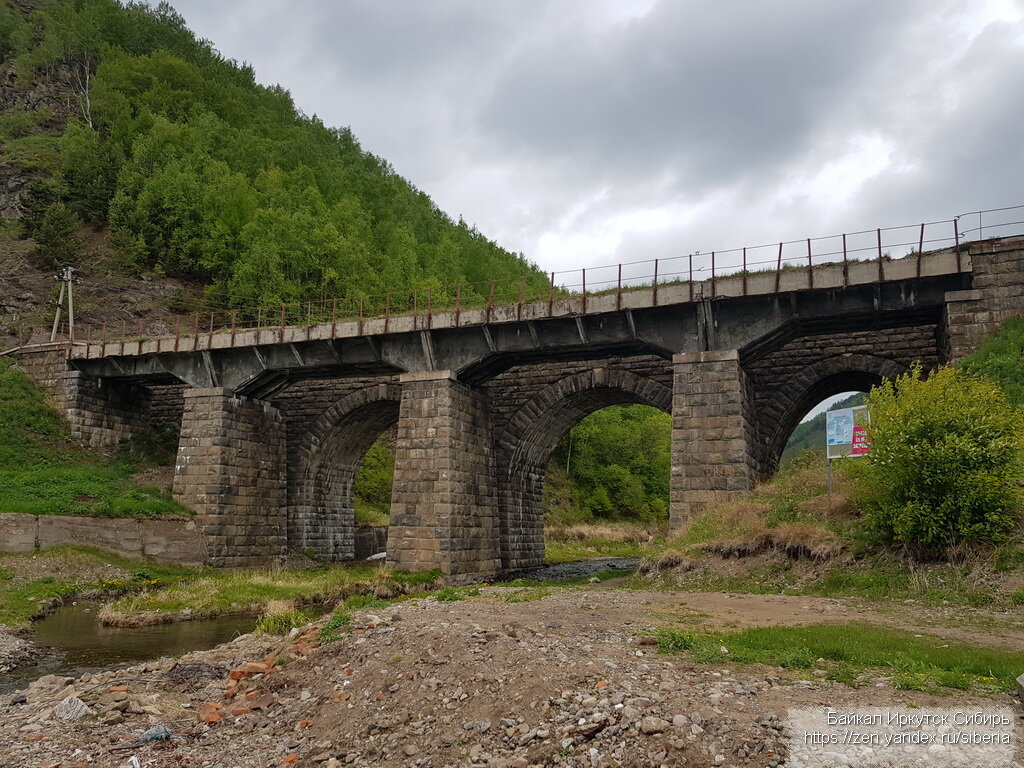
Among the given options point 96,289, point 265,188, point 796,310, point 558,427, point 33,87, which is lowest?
point 558,427

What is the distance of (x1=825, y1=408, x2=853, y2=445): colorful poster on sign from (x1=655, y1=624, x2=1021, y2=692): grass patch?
7097mm

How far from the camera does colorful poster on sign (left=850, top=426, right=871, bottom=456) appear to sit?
16.3 metres

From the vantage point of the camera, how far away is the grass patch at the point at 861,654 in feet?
24.1

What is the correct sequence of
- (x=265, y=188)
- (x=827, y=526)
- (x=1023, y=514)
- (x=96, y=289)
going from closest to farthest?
1. (x=1023, y=514)
2. (x=827, y=526)
3. (x=96, y=289)
4. (x=265, y=188)

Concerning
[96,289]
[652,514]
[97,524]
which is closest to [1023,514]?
[97,524]

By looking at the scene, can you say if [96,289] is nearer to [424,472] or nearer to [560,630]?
[424,472]

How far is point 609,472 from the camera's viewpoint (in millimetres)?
63094

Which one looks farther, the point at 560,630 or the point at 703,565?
the point at 703,565

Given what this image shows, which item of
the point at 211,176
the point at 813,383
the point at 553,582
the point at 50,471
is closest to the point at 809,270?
the point at 813,383

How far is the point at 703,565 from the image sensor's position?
17.9 m

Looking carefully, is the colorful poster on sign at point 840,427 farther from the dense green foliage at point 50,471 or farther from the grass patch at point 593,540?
the grass patch at point 593,540

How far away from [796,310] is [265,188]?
49005 millimetres

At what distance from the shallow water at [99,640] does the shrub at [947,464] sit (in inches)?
593

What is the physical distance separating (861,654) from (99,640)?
15742 mm
